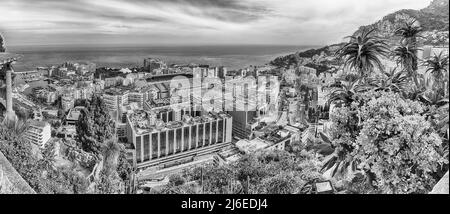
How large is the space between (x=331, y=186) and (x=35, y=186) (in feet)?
9.06

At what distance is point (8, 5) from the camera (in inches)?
132

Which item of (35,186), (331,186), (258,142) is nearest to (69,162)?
(35,186)

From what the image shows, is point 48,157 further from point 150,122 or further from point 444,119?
point 444,119

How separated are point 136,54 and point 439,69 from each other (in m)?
2.71

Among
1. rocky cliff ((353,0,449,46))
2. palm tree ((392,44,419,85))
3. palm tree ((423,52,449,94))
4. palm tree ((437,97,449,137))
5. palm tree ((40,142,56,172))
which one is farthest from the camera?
palm tree ((40,142,56,172))

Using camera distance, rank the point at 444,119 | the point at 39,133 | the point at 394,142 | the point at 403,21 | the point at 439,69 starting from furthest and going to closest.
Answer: the point at 39,133 < the point at 403,21 < the point at 439,69 < the point at 444,119 < the point at 394,142

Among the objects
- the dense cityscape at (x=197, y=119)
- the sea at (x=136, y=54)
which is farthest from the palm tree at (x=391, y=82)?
the sea at (x=136, y=54)

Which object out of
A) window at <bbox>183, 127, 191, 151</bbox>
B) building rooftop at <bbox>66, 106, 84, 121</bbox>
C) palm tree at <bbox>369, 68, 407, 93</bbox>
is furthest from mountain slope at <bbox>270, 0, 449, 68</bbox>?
building rooftop at <bbox>66, 106, 84, 121</bbox>

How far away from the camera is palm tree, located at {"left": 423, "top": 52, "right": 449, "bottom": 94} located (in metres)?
3.19

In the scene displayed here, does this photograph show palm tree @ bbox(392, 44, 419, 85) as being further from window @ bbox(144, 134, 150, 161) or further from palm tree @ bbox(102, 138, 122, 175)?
palm tree @ bbox(102, 138, 122, 175)

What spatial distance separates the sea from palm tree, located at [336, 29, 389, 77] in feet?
1.39

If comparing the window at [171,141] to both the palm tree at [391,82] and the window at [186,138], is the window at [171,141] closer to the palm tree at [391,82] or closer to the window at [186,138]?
the window at [186,138]

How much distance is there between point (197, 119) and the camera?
143 inches

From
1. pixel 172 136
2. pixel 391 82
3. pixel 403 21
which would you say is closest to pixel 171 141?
pixel 172 136
